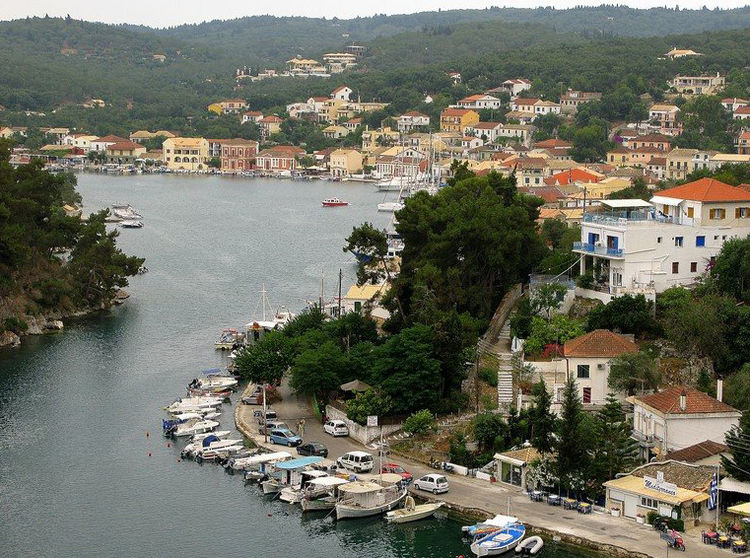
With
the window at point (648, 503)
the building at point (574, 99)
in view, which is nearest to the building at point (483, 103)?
the building at point (574, 99)

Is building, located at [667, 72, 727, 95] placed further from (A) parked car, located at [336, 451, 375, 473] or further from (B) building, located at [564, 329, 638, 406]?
(A) parked car, located at [336, 451, 375, 473]

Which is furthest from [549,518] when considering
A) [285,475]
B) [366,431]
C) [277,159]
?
[277,159]

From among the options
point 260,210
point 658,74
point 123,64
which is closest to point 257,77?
point 123,64

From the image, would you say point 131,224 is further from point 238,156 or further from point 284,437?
point 284,437

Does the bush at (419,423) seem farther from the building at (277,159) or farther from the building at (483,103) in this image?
the building at (483,103)

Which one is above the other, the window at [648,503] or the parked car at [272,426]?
the window at [648,503]

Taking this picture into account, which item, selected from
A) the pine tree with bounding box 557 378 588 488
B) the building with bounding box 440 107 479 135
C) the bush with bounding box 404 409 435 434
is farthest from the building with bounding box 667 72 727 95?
the pine tree with bounding box 557 378 588 488
